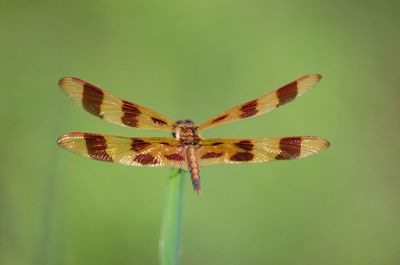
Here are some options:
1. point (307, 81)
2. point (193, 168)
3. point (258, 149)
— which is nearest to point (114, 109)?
point (193, 168)

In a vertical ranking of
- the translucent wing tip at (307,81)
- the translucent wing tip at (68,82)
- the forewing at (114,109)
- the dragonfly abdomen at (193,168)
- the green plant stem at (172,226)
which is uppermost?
the translucent wing tip at (307,81)

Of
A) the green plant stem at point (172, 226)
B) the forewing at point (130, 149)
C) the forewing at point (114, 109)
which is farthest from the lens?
the forewing at point (114, 109)

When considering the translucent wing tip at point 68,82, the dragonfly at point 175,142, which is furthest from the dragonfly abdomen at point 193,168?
the translucent wing tip at point 68,82

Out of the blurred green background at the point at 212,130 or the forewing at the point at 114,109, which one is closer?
the forewing at the point at 114,109

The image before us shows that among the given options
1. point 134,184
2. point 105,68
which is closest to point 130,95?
point 105,68

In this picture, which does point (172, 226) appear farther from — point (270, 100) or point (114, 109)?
point (270, 100)

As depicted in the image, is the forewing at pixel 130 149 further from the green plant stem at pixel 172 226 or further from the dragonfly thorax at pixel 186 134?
the green plant stem at pixel 172 226

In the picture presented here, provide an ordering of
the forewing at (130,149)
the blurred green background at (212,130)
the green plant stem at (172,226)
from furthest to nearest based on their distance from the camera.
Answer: the blurred green background at (212,130)
the forewing at (130,149)
the green plant stem at (172,226)

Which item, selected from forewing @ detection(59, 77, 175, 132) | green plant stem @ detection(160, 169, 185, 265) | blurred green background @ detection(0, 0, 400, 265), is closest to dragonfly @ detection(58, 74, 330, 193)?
forewing @ detection(59, 77, 175, 132)

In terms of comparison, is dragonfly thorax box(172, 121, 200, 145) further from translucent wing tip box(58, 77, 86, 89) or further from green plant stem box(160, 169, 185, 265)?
green plant stem box(160, 169, 185, 265)
